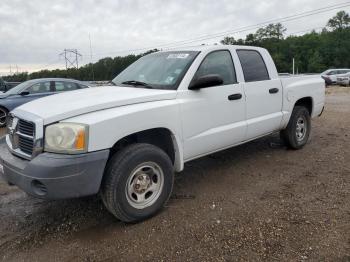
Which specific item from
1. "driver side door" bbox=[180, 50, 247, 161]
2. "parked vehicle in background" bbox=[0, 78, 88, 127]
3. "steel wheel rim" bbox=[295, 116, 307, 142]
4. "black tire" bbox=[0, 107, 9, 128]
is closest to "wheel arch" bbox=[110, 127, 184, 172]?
"driver side door" bbox=[180, 50, 247, 161]

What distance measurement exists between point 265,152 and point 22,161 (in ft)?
13.6

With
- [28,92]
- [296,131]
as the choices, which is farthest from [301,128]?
[28,92]

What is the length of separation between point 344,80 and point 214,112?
86.6 ft

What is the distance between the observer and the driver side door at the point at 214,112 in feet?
13.1

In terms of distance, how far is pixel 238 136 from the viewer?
4727 millimetres

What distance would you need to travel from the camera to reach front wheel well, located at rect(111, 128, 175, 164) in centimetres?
371

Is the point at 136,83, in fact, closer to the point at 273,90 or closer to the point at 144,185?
the point at 144,185

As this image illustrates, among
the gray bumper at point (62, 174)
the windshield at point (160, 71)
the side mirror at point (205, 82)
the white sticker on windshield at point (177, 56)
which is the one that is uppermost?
the white sticker on windshield at point (177, 56)

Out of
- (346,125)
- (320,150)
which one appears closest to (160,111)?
(320,150)

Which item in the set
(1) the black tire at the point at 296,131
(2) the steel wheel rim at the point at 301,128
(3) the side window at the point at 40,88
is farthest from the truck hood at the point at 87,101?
(3) the side window at the point at 40,88

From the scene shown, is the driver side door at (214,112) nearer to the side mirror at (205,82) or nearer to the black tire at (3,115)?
the side mirror at (205,82)

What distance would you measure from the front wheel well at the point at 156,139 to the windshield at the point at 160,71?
0.54 metres

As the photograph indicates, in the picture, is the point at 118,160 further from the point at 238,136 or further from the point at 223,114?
the point at 238,136

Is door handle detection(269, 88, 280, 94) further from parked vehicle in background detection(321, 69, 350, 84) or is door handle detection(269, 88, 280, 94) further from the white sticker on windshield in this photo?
parked vehicle in background detection(321, 69, 350, 84)
